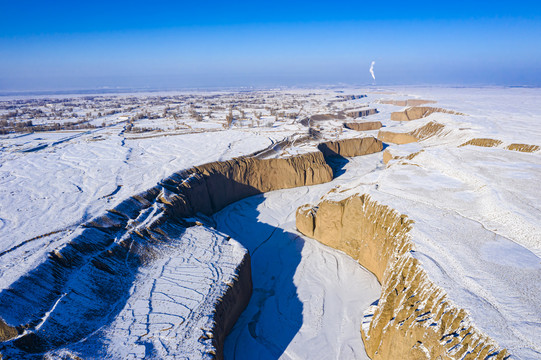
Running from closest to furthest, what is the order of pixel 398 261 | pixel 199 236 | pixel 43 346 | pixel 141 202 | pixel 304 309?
pixel 43 346 < pixel 398 261 < pixel 304 309 < pixel 199 236 < pixel 141 202

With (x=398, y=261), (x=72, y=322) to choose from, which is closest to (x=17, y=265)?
(x=72, y=322)

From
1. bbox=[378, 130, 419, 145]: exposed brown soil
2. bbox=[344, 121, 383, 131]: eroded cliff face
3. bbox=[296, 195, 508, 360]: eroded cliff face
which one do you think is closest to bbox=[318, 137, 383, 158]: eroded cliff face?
bbox=[378, 130, 419, 145]: exposed brown soil

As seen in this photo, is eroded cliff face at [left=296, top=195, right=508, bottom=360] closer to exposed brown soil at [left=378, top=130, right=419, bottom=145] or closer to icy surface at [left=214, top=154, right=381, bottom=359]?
icy surface at [left=214, top=154, right=381, bottom=359]

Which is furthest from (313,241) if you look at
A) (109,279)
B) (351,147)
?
(351,147)

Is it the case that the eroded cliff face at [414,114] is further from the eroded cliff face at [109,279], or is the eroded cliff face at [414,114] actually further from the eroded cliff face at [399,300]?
the eroded cliff face at [109,279]

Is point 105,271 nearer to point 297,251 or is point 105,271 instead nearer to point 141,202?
point 141,202

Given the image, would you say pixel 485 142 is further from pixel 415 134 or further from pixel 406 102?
pixel 406 102
